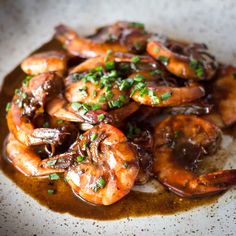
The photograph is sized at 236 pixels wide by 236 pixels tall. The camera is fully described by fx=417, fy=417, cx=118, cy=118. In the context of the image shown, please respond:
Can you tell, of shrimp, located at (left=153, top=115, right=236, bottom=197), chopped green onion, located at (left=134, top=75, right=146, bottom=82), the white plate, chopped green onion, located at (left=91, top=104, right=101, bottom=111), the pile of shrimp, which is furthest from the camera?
the white plate

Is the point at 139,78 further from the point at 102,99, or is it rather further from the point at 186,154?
the point at 186,154

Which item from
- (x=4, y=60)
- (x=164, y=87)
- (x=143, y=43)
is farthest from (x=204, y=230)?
(x=4, y=60)

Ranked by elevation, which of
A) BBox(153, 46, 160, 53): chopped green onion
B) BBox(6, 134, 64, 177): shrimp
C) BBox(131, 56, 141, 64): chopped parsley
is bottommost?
BBox(6, 134, 64, 177): shrimp

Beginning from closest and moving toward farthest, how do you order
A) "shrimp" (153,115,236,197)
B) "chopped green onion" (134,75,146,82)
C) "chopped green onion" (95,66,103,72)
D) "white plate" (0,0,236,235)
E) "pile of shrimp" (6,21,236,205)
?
"pile of shrimp" (6,21,236,205), "shrimp" (153,115,236,197), "chopped green onion" (134,75,146,82), "chopped green onion" (95,66,103,72), "white plate" (0,0,236,235)

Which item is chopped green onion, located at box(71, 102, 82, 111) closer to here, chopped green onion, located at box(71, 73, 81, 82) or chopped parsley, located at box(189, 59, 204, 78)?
chopped green onion, located at box(71, 73, 81, 82)

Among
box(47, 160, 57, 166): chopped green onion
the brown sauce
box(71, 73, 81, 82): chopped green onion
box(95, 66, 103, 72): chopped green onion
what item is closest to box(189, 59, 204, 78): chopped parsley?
box(95, 66, 103, 72): chopped green onion

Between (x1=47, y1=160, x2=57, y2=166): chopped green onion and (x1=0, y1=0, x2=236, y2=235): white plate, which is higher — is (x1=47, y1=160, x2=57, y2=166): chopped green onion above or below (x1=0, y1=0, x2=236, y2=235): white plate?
below

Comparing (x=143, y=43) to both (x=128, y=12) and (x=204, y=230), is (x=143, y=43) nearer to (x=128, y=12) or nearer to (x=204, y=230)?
(x=128, y=12)

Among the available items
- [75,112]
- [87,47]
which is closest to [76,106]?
[75,112]
